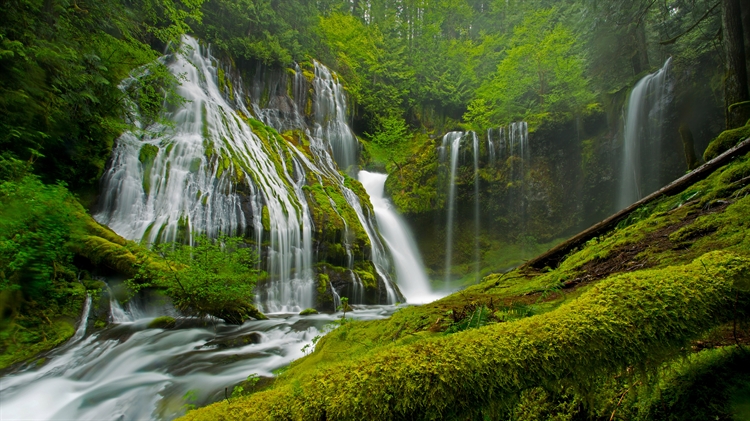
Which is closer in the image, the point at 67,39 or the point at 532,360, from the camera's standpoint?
the point at 532,360

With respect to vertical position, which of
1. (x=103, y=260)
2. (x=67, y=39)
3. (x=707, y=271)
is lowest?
(x=707, y=271)

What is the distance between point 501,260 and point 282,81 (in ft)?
56.9

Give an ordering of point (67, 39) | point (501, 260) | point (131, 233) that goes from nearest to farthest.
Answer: point (67, 39)
point (131, 233)
point (501, 260)

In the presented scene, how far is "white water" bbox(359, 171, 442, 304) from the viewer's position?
1544 cm

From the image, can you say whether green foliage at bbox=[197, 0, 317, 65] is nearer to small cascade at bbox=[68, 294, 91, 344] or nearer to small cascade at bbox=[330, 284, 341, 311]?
small cascade at bbox=[330, 284, 341, 311]

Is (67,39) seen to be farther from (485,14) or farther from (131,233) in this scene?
(485,14)

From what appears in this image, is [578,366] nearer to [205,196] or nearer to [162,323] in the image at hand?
[162,323]

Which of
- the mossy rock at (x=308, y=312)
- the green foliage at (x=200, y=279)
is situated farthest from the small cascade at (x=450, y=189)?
the green foliage at (x=200, y=279)

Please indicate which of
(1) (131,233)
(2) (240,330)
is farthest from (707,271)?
(1) (131,233)

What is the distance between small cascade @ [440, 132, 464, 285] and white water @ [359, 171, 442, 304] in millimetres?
1631

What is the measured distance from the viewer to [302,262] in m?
10.7

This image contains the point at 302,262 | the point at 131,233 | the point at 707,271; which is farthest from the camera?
the point at 302,262

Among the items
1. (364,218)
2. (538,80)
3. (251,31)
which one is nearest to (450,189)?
(364,218)

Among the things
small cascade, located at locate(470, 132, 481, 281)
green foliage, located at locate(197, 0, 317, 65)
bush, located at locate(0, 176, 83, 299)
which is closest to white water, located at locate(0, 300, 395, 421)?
bush, located at locate(0, 176, 83, 299)
